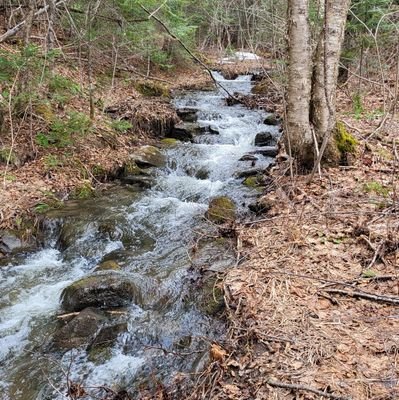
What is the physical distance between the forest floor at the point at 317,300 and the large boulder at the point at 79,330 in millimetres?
1455

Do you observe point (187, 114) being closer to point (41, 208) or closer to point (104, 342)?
point (41, 208)

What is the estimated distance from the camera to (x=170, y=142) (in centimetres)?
1038

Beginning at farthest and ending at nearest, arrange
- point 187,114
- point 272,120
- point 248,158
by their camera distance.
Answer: point 187,114 < point 272,120 < point 248,158

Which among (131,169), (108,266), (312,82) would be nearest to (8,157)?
(131,169)

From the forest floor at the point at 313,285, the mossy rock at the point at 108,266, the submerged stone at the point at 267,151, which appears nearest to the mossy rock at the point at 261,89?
the submerged stone at the point at 267,151

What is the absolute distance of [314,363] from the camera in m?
2.85

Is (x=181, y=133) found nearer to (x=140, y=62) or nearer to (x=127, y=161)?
(x=127, y=161)

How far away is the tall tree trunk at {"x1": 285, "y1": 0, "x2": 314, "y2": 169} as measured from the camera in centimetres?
566

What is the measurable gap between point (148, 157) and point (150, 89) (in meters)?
5.34

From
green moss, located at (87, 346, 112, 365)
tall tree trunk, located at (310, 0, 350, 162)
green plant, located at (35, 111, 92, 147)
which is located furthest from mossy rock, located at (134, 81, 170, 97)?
green moss, located at (87, 346, 112, 365)

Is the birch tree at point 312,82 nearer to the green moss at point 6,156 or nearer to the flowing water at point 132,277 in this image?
the flowing water at point 132,277

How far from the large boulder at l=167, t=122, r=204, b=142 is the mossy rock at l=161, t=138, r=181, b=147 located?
0.25 metres

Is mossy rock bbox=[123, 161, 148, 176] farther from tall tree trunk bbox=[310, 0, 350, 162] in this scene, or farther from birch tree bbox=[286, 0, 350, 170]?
tall tree trunk bbox=[310, 0, 350, 162]

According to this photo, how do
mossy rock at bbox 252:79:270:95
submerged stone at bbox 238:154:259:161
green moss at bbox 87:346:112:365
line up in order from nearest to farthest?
green moss at bbox 87:346:112:365 → submerged stone at bbox 238:154:259:161 → mossy rock at bbox 252:79:270:95
